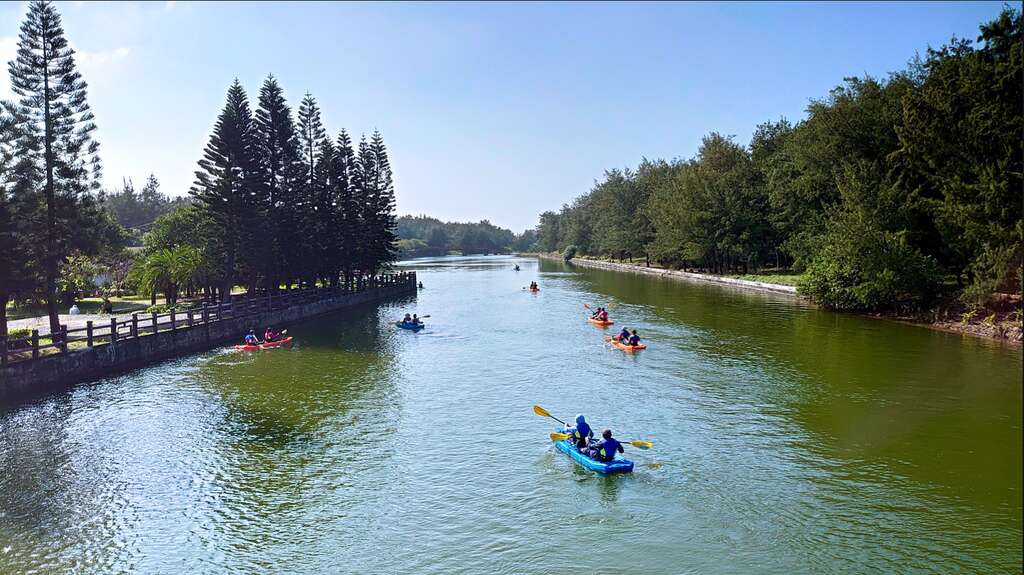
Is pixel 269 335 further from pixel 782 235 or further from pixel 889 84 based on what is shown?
pixel 782 235

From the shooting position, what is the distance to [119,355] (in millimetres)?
32906

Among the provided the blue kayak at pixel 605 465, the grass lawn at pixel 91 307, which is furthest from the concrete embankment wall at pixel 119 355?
the blue kayak at pixel 605 465

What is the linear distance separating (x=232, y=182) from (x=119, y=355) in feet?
77.4

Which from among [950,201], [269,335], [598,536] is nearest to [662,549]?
[598,536]

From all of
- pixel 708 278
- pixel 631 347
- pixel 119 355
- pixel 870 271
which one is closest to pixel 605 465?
pixel 631 347

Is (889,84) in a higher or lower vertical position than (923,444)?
higher

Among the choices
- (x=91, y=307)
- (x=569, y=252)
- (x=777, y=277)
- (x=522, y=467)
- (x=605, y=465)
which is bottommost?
(x=522, y=467)

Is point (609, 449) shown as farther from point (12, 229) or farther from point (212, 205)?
point (212, 205)

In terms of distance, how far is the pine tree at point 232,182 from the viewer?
52.2m

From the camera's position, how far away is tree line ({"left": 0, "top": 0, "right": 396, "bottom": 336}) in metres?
34.4

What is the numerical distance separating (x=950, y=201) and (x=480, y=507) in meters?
38.2

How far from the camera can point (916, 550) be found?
14117 millimetres

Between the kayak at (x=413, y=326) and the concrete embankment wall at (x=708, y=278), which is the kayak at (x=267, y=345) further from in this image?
the concrete embankment wall at (x=708, y=278)

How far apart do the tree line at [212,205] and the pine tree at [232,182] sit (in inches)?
3.4
